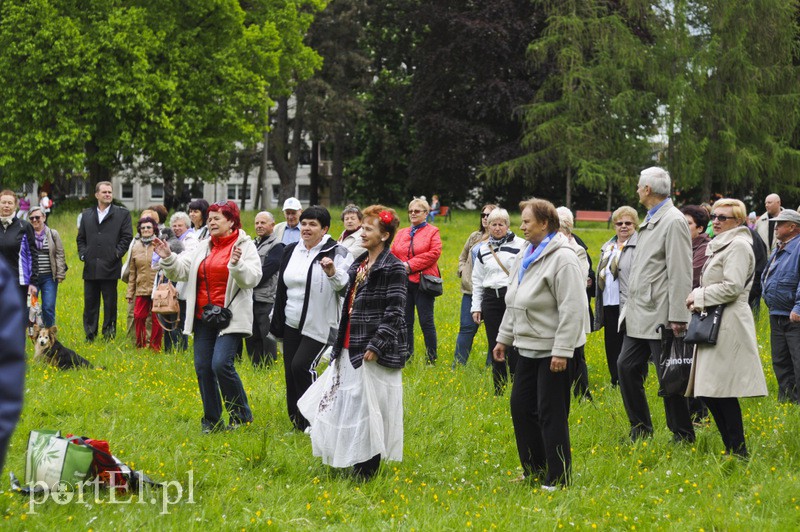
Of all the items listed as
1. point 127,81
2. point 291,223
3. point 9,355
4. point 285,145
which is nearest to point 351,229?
point 291,223

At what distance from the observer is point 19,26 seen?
32.9m

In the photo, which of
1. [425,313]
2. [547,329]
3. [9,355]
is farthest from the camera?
[425,313]

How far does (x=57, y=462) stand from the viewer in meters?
5.73

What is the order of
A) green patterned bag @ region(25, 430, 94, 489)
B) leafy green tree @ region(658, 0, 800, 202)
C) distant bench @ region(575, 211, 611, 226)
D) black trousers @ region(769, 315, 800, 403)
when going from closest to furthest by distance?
green patterned bag @ region(25, 430, 94, 489), black trousers @ region(769, 315, 800, 403), leafy green tree @ region(658, 0, 800, 202), distant bench @ region(575, 211, 611, 226)

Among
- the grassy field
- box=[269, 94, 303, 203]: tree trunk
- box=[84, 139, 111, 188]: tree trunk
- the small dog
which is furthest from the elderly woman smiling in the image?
box=[269, 94, 303, 203]: tree trunk

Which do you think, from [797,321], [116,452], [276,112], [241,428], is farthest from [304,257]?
[276,112]

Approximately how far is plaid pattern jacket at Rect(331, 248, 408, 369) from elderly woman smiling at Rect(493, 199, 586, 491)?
811 millimetres

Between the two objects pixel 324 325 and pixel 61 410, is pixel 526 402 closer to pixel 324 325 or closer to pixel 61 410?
pixel 324 325

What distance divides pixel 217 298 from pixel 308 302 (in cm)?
79

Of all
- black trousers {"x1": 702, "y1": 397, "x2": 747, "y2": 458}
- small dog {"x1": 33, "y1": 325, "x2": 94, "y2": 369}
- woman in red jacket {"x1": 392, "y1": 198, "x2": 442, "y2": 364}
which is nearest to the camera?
black trousers {"x1": 702, "y1": 397, "x2": 747, "y2": 458}

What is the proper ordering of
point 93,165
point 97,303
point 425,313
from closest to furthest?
point 425,313 → point 97,303 → point 93,165

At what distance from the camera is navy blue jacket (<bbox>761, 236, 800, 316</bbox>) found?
29.9 ft

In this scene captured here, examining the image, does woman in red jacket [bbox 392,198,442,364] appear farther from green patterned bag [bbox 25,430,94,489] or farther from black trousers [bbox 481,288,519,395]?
green patterned bag [bbox 25,430,94,489]

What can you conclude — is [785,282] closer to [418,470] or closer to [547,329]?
[547,329]
